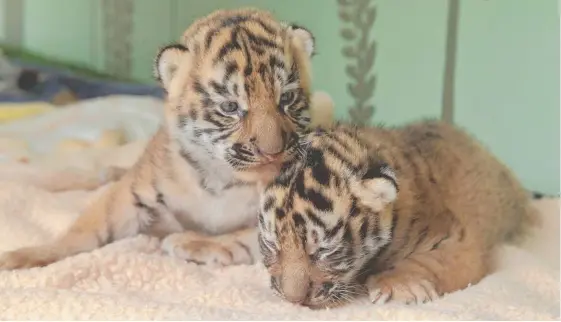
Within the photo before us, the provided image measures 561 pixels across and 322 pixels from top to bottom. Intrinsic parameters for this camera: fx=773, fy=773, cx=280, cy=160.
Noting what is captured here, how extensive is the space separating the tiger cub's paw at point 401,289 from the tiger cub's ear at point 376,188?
11 cm

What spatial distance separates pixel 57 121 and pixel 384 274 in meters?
1.47

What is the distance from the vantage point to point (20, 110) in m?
2.50

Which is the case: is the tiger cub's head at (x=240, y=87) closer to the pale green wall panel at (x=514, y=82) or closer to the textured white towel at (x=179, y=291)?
the textured white towel at (x=179, y=291)

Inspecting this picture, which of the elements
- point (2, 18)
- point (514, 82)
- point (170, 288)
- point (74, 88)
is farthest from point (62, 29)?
point (170, 288)

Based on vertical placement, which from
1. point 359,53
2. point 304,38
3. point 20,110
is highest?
point 304,38

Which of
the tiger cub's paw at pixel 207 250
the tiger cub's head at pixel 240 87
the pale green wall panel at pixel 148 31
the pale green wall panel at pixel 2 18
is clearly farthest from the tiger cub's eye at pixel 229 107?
the pale green wall panel at pixel 2 18

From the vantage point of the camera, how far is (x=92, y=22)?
347cm

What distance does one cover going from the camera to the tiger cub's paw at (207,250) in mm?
1280

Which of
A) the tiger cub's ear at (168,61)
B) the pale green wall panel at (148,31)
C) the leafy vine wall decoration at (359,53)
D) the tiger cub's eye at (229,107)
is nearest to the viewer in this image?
the tiger cub's eye at (229,107)

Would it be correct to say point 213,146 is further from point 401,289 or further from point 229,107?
point 401,289

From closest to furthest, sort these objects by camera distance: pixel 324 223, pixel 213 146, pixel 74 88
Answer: pixel 324 223
pixel 213 146
pixel 74 88

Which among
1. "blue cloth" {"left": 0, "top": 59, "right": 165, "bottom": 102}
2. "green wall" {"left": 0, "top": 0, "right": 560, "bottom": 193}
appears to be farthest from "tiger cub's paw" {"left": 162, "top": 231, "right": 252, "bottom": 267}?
"blue cloth" {"left": 0, "top": 59, "right": 165, "bottom": 102}

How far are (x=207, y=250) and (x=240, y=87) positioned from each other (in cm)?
29

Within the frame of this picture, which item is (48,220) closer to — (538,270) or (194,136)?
(194,136)
